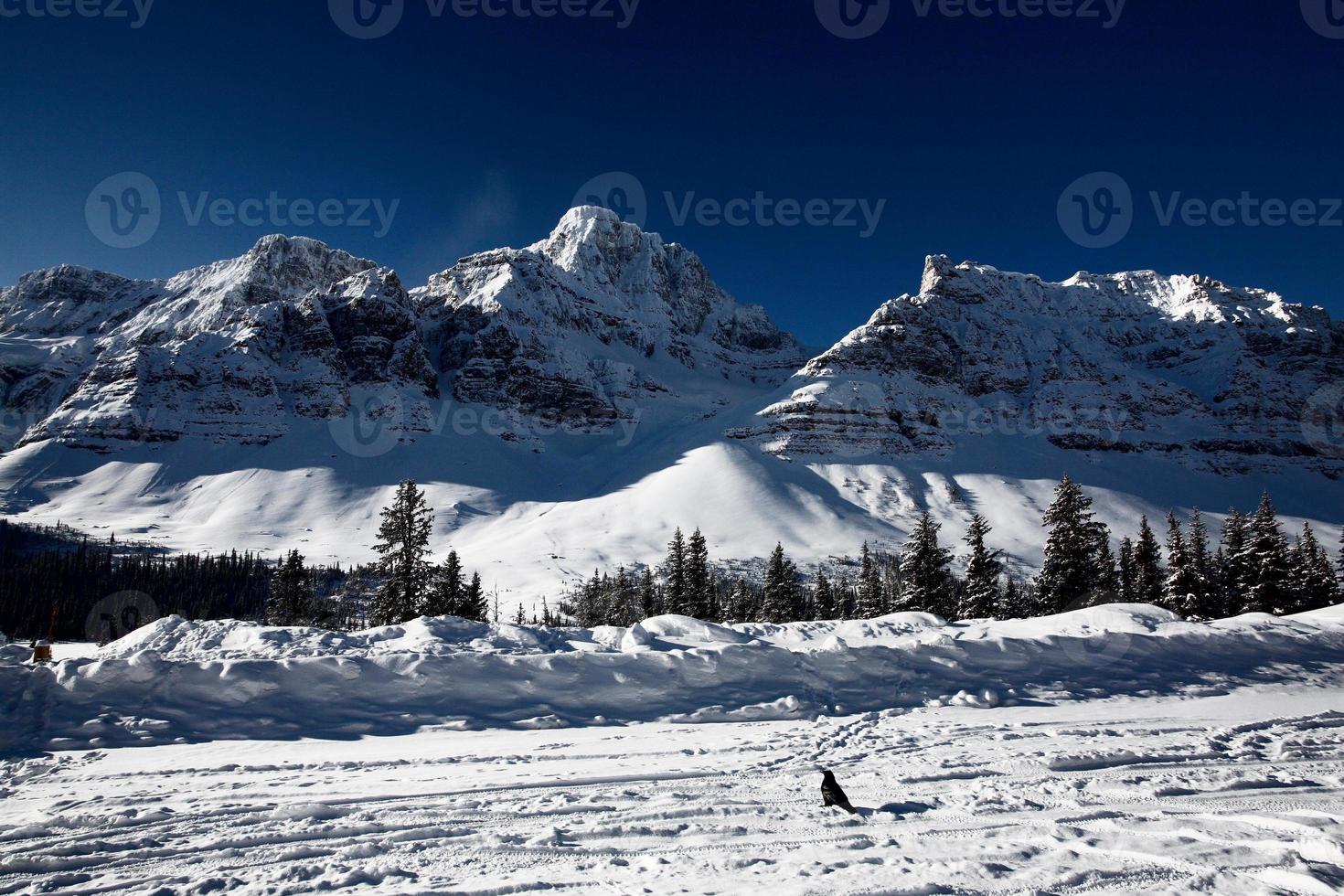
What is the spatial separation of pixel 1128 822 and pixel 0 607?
112 meters

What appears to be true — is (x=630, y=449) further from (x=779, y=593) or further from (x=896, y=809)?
(x=896, y=809)

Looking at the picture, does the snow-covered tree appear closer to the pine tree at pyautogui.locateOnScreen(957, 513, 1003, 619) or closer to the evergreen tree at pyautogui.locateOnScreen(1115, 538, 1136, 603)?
the evergreen tree at pyautogui.locateOnScreen(1115, 538, 1136, 603)

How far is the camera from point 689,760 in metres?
8.14

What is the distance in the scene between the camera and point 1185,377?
198 metres

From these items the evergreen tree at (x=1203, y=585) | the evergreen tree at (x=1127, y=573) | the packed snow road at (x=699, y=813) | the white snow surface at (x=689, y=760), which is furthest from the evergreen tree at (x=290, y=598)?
the evergreen tree at (x=1127, y=573)

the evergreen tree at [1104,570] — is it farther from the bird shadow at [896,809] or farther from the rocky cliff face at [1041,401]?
the rocky cliff face at [1041,401]

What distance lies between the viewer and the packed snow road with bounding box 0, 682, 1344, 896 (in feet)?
16.4

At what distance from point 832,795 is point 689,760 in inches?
86.1

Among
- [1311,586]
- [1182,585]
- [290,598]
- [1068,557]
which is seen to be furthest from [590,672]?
[1311,586]

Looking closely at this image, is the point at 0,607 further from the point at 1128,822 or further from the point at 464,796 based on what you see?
the point at 1128,822

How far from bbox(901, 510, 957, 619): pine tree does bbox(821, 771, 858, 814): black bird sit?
26.2 m

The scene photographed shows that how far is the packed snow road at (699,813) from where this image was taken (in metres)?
4.99

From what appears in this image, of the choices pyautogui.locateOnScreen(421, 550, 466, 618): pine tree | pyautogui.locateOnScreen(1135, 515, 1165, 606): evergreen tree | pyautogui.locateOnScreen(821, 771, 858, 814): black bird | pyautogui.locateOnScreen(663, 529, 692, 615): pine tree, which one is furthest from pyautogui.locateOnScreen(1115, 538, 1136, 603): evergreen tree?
pyautogui.locateOnScreen(821, 771, 858, 814): black bird

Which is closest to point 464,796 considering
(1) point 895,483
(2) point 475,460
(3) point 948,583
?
(3) point 948,583
